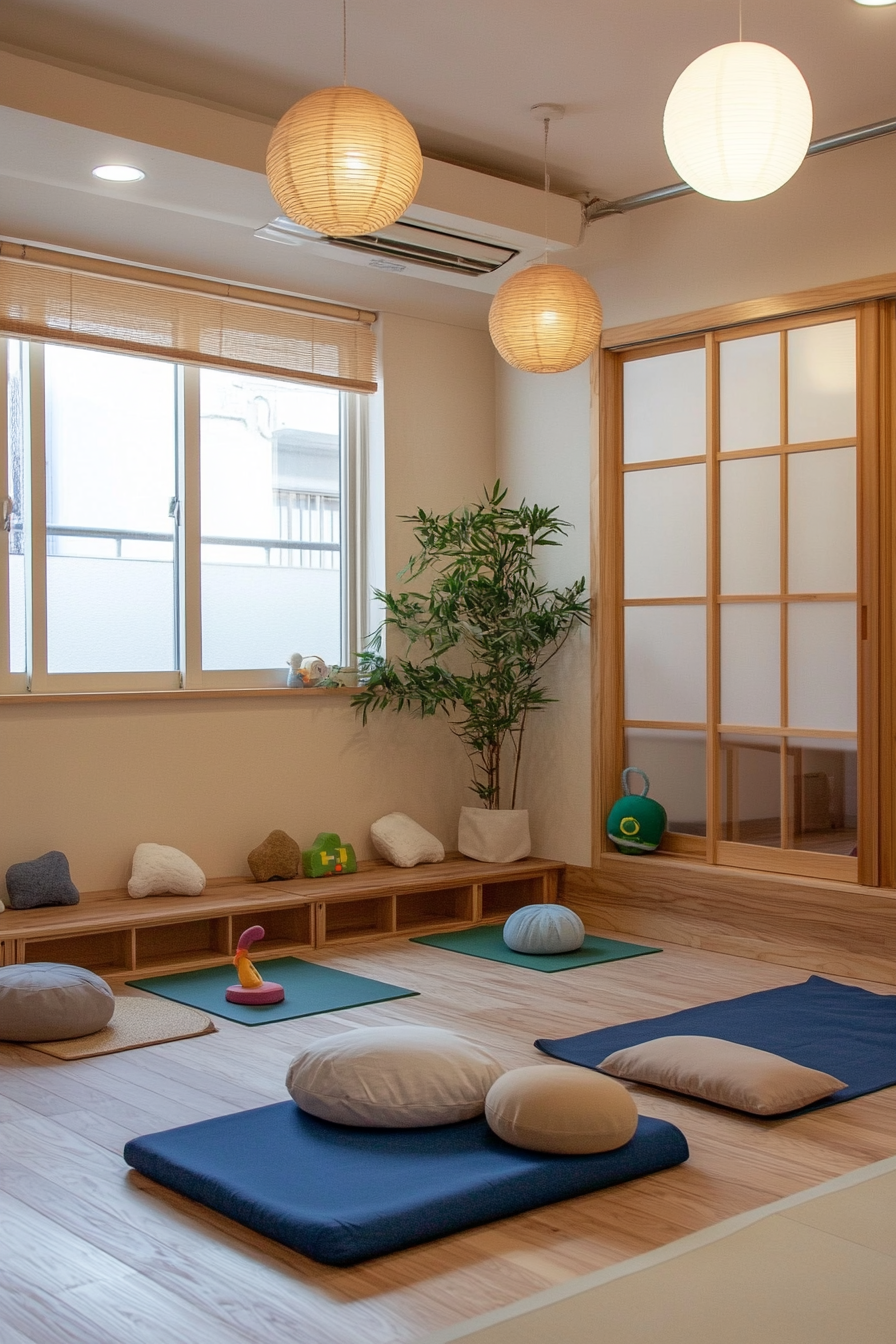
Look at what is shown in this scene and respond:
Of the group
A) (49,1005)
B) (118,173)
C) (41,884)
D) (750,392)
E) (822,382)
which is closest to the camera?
(49,1005)

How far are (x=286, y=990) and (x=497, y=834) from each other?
1523 mm

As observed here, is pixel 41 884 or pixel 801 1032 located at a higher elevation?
pixel 41 884

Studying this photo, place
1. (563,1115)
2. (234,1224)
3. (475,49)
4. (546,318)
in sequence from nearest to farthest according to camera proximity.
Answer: (234,1224) < (563,1115) < (475,49) < (546,318)

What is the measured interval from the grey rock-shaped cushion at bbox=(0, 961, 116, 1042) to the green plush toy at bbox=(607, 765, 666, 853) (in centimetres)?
227

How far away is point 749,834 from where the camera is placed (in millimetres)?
4902

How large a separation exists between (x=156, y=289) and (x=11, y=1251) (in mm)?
3585

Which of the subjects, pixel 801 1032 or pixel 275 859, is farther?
pixel 275 859

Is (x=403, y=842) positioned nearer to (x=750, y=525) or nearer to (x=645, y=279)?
(x=750, y=525)

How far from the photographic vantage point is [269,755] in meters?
5.16

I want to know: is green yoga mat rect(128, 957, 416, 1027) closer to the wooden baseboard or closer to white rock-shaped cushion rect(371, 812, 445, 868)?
white rock-shaped cushion rect(371, 812, 445, 868)

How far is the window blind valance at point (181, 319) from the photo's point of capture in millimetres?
4531

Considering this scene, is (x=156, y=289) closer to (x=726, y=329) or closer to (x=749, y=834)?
(x=726, y=329)

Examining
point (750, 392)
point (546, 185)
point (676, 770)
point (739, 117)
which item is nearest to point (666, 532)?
point (750, 392)

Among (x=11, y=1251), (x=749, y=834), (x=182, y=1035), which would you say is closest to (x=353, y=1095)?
(x=11, y=1251)
